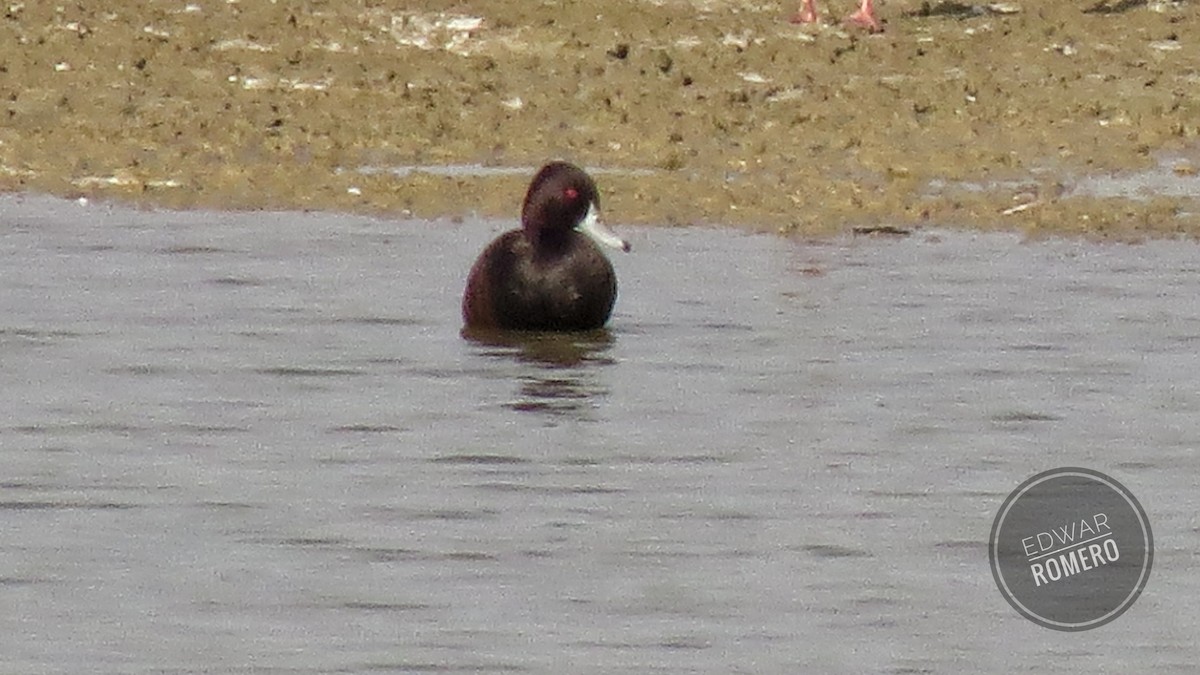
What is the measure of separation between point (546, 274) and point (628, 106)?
506cm

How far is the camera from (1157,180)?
15.3 m

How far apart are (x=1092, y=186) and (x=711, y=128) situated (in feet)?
7.21

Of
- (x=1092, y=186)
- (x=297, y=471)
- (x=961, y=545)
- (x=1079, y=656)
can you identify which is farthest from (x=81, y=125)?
(x=1079, y=656)

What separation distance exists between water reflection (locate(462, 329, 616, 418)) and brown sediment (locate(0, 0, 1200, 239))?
270 cm

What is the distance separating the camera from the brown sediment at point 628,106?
14.9m

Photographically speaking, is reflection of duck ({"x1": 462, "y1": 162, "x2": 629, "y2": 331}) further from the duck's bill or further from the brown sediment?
the brown sediment

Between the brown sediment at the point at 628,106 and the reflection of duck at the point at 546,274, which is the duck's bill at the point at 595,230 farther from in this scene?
the brown sediment at the point at 628,106

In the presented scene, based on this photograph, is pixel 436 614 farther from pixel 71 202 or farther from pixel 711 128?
pixel 711 128

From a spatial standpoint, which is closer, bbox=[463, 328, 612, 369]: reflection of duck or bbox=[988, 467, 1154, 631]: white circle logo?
bbox=[988, 467, 1154, 631]: white circle logo

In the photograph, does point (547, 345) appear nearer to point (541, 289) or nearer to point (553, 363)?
point (541, 289)

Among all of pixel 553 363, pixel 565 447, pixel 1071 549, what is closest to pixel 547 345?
pixel 553 363

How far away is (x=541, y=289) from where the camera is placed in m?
11.8

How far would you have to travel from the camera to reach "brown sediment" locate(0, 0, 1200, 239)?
14.9m

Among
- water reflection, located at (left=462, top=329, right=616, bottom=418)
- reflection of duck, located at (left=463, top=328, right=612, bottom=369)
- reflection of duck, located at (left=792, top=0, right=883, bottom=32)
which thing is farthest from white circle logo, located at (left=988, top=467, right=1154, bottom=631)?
reflection of duck, located at (left=792, top=0, right=883, bottom=32)
